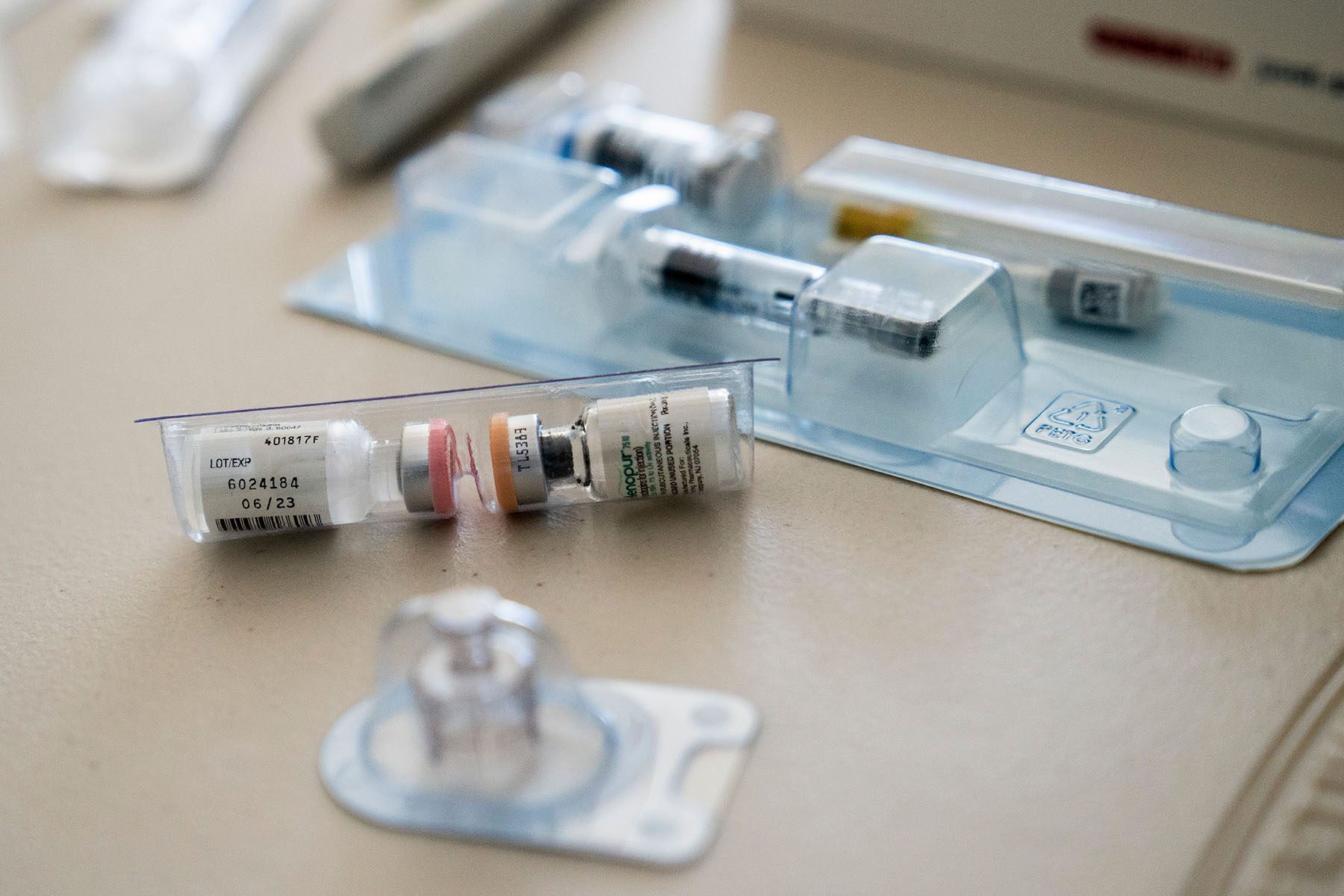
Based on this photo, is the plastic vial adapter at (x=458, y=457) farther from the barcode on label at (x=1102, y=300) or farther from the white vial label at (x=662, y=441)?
the barcode on label at (x=1102, y=300)

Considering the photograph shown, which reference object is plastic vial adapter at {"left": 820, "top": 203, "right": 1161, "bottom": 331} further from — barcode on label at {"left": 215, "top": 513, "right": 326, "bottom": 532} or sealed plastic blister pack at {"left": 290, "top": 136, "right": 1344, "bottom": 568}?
barcode on label at {"left": 215, "top": 513, "right": 326, "bottom": 532}

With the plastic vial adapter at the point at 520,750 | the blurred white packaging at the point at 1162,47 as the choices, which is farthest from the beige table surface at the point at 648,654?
the blurred white packaging at the point at 1162,47

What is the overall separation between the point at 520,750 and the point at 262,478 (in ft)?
0.63

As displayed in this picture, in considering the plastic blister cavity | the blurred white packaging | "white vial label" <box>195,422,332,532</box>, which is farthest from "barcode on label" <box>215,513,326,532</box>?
the blurred white packaging

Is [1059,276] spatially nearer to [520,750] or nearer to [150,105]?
[520,750]

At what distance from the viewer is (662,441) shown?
1.93 feet

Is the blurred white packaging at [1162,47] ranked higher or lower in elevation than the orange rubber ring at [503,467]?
higher

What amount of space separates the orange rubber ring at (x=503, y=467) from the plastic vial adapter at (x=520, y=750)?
125mm

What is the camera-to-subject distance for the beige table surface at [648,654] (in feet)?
1.50

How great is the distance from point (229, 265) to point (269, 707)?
1.33 feet

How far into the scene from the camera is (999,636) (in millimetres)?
530

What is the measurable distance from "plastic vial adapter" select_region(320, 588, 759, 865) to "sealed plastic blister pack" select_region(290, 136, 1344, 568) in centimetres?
20

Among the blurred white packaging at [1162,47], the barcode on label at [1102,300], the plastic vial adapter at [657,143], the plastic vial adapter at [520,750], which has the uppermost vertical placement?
the blurred white packaging at [1162,47]

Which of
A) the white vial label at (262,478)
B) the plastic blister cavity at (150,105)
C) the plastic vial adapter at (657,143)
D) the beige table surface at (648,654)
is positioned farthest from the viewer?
the plastic blister cavity at (150,105)
